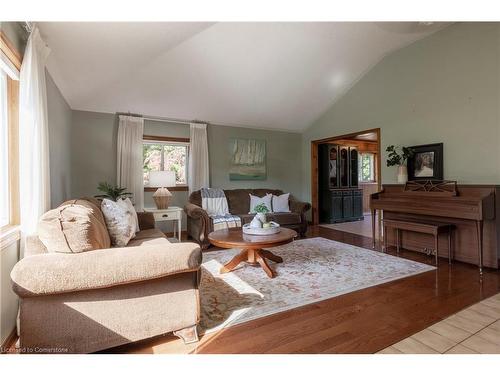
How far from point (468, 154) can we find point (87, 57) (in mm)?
4772

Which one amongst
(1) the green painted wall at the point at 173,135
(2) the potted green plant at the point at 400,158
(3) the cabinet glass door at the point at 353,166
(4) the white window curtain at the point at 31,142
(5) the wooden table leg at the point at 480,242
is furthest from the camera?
(3) the cabinet glass door at the point at 353,166

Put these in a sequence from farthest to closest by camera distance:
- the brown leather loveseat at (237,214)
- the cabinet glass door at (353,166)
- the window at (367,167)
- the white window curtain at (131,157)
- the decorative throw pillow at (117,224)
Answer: the window at (367,167), the cabinet glass door at (353,166), the white window curtain at (131,157), the brown leather loveseat at (237,214), the decorative throw pillow at (117,224)

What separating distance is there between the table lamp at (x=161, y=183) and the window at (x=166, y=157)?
2.31ft

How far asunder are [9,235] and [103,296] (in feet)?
2.63

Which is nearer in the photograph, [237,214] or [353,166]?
[237,214]

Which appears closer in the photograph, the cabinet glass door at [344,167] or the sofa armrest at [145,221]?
the sofa armrest at [145,221]

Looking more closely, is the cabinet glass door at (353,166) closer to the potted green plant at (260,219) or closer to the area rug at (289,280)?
the area rug at (289,280)

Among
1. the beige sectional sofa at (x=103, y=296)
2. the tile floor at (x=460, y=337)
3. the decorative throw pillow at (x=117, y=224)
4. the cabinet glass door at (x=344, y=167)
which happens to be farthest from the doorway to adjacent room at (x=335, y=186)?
the beige sectional sofa at (x=103, y=296)

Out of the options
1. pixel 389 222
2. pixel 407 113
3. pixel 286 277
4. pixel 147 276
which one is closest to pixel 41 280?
pixel 147 276

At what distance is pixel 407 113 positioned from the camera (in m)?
4.18

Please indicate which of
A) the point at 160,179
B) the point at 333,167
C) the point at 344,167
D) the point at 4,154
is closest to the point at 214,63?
the point at 160,179

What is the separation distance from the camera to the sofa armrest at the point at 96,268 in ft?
4.40

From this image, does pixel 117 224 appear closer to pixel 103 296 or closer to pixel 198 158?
pixel 103 296

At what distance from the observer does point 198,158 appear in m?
5.00
